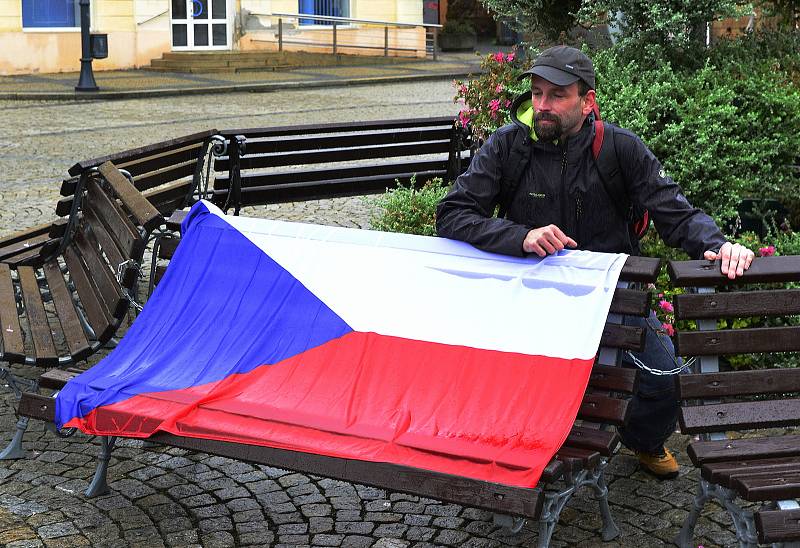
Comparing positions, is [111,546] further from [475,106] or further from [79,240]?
[475,106]

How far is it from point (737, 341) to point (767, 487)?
2.20 feet

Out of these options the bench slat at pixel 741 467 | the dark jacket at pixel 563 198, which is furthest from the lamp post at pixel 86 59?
the bench slat at pixel 741 467

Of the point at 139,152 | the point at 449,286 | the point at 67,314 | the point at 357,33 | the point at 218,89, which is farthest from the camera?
the point at 357,33

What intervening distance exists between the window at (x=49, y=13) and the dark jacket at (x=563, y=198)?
2330 cm

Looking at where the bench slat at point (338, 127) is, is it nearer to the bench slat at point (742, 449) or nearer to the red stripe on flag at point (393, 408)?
the red stripe on flag at point (393, 408)

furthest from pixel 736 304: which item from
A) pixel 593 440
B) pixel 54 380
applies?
pixel 54 380

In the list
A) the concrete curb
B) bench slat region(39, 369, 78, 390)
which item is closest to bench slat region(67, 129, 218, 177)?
bench slat region(39, 369, 78, 390)

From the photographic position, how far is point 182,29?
94.3 ft

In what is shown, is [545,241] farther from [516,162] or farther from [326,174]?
[326,174]

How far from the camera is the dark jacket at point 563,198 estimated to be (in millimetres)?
4520

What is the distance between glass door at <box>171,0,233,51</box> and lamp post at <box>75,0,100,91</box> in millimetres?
6007

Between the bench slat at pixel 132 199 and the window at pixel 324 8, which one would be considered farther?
the window at pixel 324 8

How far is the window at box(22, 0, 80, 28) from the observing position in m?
26.1

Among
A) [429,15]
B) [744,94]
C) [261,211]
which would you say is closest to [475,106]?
[744,94]
